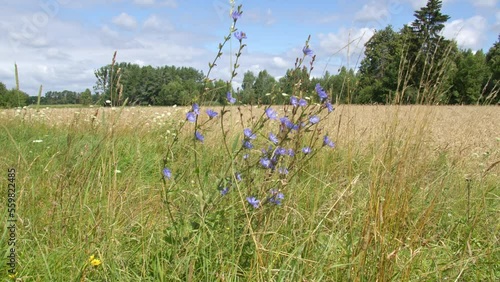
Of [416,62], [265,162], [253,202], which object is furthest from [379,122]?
[253,202]

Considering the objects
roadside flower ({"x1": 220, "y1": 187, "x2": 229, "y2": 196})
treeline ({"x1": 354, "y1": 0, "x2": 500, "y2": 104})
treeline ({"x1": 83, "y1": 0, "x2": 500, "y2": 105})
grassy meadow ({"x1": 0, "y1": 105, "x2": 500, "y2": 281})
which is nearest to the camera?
grassy meadow ({"x1": 0, "y1": 105, "x2": 500, "y2": 281})

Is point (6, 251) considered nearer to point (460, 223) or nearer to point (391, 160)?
point (391, 160)

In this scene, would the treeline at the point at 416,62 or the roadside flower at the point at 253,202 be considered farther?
the treeline at the point at 416,62

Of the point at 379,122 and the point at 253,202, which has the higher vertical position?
the point at 379,122

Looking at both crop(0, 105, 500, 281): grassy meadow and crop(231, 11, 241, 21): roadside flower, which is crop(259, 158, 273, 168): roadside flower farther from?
crop(231, 11, 241, 21): roadside flower

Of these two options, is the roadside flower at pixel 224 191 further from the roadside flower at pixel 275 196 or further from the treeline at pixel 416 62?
the treeline at pixel 416 62

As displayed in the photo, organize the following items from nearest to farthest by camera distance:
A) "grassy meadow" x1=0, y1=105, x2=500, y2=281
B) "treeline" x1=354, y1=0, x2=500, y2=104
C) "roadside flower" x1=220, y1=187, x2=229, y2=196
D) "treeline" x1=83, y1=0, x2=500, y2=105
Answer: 1. "grassy meadow" x1=0, y1=105, x2=500, y2=281
2. "roadside flower" x1=220, y1=187, x2=229, y2=196
3. "treeline" x1=83, y1=0, x2=500, y2=105
4. "treeline" x1=354, y1=0, x2=500, y2=104

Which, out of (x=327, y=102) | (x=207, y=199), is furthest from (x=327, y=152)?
(x=207, y=199)

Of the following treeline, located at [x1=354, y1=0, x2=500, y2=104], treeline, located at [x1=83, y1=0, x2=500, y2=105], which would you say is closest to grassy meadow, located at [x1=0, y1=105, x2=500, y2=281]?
treeline, located at [x1=83, y1=0, x2=500, y2=105]

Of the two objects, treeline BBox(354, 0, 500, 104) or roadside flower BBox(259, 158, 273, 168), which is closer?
roadside flower BBox(259, 158, 273, 168)

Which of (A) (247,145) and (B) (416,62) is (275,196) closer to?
(A) (247,145)

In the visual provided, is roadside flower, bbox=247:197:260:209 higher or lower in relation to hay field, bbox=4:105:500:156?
lower

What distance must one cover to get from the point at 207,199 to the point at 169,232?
219mm

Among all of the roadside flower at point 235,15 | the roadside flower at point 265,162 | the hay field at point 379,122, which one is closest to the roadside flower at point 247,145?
the roadside flower at point 265,162
